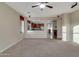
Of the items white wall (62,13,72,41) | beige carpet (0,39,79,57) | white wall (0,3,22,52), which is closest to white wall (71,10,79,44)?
white wall (62,13,72,41)

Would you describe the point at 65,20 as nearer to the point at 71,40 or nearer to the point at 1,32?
the point at 71,40

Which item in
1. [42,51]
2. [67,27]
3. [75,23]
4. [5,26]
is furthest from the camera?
[67,27]

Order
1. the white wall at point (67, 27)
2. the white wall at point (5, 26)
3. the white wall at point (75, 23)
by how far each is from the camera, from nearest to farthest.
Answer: the white wall at point (5, 26) → the white wall at point (75, 23) → the white wall at point (67, 27)

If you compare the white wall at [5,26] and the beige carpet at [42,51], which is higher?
the white wall at [5,26]

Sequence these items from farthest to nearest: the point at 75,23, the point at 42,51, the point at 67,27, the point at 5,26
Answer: the point at 67,27 → the point at 75,23 → the point at 5,26 → the point at 42,51

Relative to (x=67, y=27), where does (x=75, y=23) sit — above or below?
above

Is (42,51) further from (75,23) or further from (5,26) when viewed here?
(75,23)

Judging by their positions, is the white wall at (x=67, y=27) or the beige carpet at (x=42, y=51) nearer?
the beige carpet at (x=42, y=51)

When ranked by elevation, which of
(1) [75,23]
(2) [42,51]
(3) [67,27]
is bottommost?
(2) [42,51]

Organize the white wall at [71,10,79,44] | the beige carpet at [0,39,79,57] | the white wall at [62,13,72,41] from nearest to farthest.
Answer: the beige carpet at [0,39,79,57] < the white wall at [71,10,79,44] < the white wall at [62,13,72,41]

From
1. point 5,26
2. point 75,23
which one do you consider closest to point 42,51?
point 5,26

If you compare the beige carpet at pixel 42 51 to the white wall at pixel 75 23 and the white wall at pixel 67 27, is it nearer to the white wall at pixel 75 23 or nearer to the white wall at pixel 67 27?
the white wall at pixel 75 23

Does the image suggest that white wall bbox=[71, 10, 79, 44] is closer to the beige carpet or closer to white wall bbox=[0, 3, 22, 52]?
the beige carpet

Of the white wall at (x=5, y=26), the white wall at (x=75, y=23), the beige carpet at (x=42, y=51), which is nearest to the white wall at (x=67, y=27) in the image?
the white wall at (x=75, y=23)
